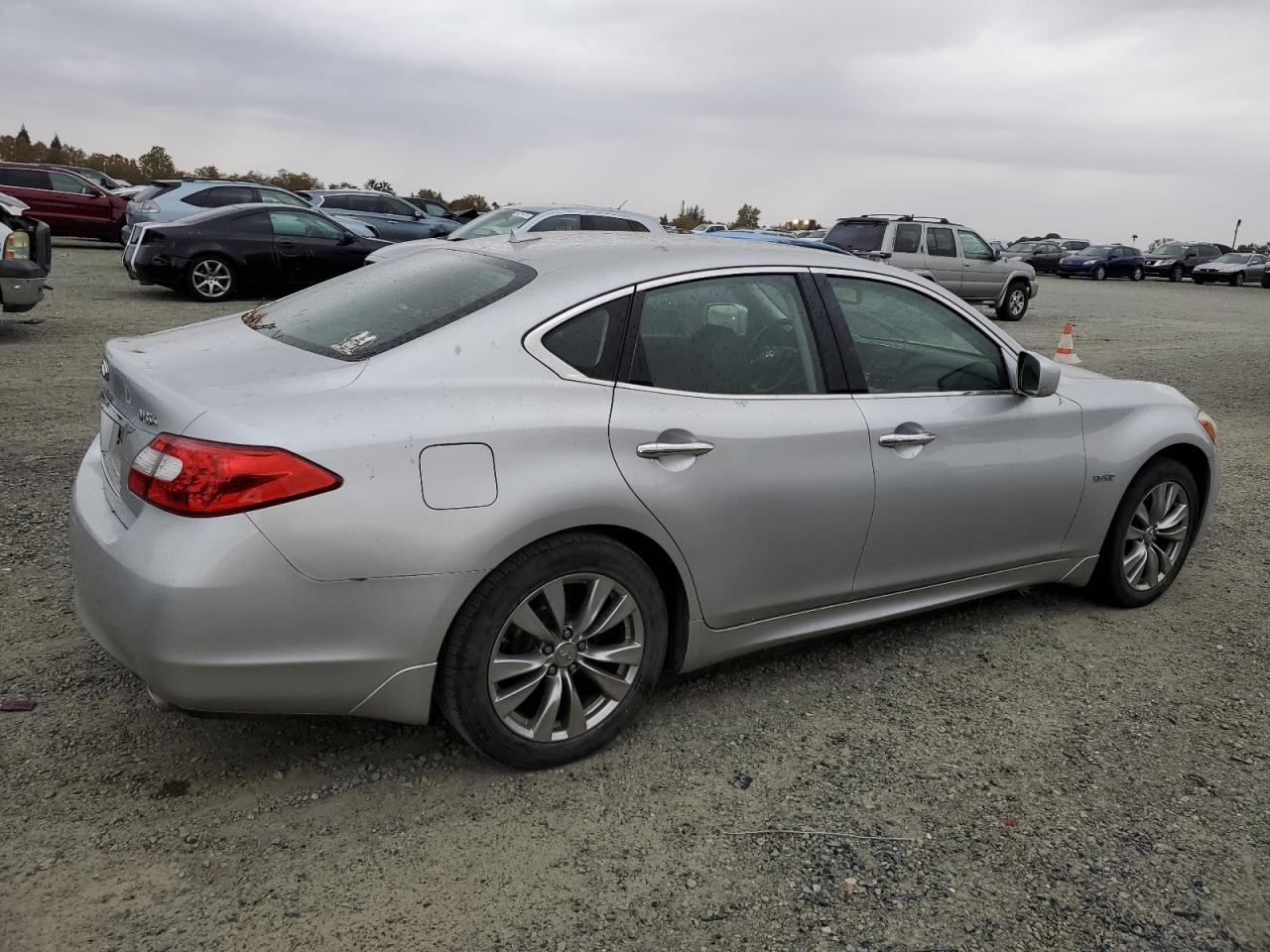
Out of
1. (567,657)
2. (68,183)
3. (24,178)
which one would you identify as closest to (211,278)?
(24,178)

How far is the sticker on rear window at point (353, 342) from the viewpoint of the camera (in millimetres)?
3025

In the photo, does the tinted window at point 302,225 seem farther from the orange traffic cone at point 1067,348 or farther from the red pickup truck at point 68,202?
the red pickup truck at point 68,202

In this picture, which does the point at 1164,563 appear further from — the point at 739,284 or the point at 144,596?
the point at 144,596

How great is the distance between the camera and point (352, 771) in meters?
3.05

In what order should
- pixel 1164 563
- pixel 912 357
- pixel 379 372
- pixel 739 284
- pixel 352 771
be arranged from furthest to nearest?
pixel 1164 563 < pixel 912 357 < pixel 739 284 < pixel 352 771 < pixel 379 372

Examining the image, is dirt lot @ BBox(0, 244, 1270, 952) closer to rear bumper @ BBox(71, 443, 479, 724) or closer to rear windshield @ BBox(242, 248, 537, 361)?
rear bumper @ BBox(71, 443, 479, 724)

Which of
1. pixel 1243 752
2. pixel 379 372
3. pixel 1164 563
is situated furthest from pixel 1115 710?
pixel 379 372

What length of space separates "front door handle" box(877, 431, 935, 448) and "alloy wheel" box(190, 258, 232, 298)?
497 inches

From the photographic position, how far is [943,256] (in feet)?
59.0

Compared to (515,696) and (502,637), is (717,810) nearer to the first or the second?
(515,696)

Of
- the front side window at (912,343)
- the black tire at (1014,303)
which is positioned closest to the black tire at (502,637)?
the front side window at (912,343)

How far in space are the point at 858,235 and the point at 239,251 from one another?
980 centimetres

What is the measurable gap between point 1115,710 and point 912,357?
1.42 meters

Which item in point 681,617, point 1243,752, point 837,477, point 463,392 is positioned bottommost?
point 1243,752
